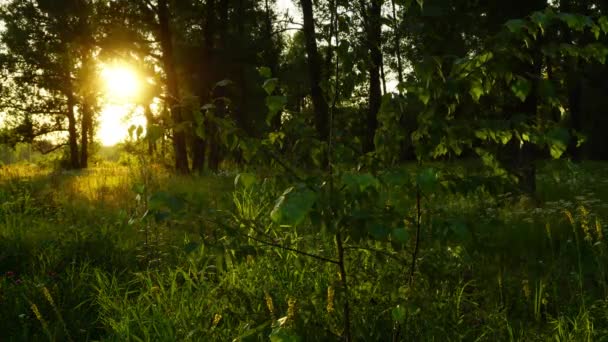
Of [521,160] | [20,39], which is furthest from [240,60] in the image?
[521,160]

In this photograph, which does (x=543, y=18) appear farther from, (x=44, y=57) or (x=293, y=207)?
(x=44, y=57)

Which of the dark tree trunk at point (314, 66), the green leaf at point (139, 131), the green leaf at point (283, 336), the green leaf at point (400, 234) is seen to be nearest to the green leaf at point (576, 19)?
the green leaf at point (400, 234)

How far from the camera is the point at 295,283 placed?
4.02m

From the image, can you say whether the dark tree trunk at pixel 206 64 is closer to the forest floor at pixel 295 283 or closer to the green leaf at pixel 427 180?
the forest floor at pixel 295 283

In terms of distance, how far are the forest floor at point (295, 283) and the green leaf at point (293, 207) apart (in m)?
0.41

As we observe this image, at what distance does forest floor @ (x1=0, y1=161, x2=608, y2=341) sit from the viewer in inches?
93.4

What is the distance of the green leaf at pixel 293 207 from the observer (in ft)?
4.80

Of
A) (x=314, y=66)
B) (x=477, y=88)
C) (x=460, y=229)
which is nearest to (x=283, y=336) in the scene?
(x=460, y=229)

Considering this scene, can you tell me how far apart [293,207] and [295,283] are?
2.66m

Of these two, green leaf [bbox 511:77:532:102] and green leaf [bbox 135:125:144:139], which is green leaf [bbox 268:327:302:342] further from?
green leaf [bbox 511:77:532:102]

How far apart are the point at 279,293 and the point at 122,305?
1253 millimetres

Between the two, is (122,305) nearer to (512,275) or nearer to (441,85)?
(441,85)

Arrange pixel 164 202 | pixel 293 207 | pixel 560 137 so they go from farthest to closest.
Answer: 1. pixel 164 202
2. pixel 560 137
3. pixel 293 207

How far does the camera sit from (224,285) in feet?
13.0
